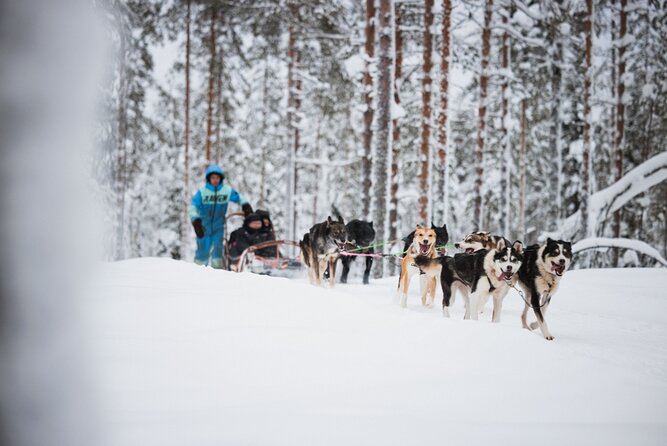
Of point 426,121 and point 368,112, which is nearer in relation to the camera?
point 426,121

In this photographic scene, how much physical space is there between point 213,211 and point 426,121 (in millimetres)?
5930

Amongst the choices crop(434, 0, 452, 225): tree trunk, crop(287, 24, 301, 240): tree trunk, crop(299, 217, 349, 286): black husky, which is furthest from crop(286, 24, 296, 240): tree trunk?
crop(299, 217, 349, 286): black husky

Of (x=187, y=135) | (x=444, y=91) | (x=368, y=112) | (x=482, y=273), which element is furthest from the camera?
(x=187, y=135)

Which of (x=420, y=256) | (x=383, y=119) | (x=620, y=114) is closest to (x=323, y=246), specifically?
(x=420, y=256)

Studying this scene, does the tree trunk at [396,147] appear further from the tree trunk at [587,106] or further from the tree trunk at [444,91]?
the tree trunk at [587,106]

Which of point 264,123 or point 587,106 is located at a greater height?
point 264,123

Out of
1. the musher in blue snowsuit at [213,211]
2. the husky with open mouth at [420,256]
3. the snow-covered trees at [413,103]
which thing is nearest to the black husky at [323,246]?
the husky with open mouth at [420,256]

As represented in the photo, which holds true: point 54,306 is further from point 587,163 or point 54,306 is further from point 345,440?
point 587,163

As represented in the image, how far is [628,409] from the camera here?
2324 millimetres

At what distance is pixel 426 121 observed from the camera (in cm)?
1154

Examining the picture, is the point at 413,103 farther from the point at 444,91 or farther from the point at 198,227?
the point at 198,227

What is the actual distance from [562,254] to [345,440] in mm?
2720

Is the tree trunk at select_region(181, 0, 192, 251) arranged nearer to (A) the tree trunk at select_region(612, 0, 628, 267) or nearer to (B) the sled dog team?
(B) the sled dog team

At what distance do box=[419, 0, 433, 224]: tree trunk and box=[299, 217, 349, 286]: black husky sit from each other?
484cm
